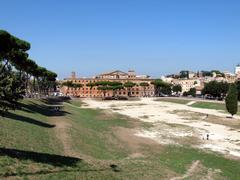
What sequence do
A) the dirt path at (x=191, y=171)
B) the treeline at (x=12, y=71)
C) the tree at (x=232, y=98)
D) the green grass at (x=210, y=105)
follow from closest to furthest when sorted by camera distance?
the treeline at (x=12, y=71), the dirt path at (x=191, y=171), the tree at (x=232, y=98), the green grass at (x=210, y=105)

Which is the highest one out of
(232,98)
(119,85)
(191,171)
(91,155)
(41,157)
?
(119,85)

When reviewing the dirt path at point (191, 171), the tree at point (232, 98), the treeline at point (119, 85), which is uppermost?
the treeline at point (119, 85)

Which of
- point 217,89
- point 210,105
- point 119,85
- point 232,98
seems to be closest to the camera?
point 232,98

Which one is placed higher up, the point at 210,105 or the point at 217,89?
the point at 217,89

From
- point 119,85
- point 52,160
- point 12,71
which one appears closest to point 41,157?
point 52,160

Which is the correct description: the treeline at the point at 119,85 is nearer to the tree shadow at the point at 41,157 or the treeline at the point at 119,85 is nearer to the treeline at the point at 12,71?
the treeline at the point at 12,71

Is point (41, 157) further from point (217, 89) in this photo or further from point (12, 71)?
Result: point (217, 89)

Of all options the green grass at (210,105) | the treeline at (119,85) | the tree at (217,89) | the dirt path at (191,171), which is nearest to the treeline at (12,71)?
the dirt path at (191,171)

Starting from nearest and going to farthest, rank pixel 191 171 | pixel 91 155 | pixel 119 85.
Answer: pixel 191 171, pixel 91 155, pixel 119 85

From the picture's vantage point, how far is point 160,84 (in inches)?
7160

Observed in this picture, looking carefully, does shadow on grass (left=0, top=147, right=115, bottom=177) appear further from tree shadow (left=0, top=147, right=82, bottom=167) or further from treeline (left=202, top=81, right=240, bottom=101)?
treeline (left=202, top=81, right=240, bottom=101)

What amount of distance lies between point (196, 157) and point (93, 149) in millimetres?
8529

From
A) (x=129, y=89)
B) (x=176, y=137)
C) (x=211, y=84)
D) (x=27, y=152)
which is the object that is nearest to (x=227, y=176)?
(x=27, y=152)

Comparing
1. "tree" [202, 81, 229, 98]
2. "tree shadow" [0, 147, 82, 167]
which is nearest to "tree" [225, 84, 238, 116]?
"tree shadow" [0, 147, 82, 167]
